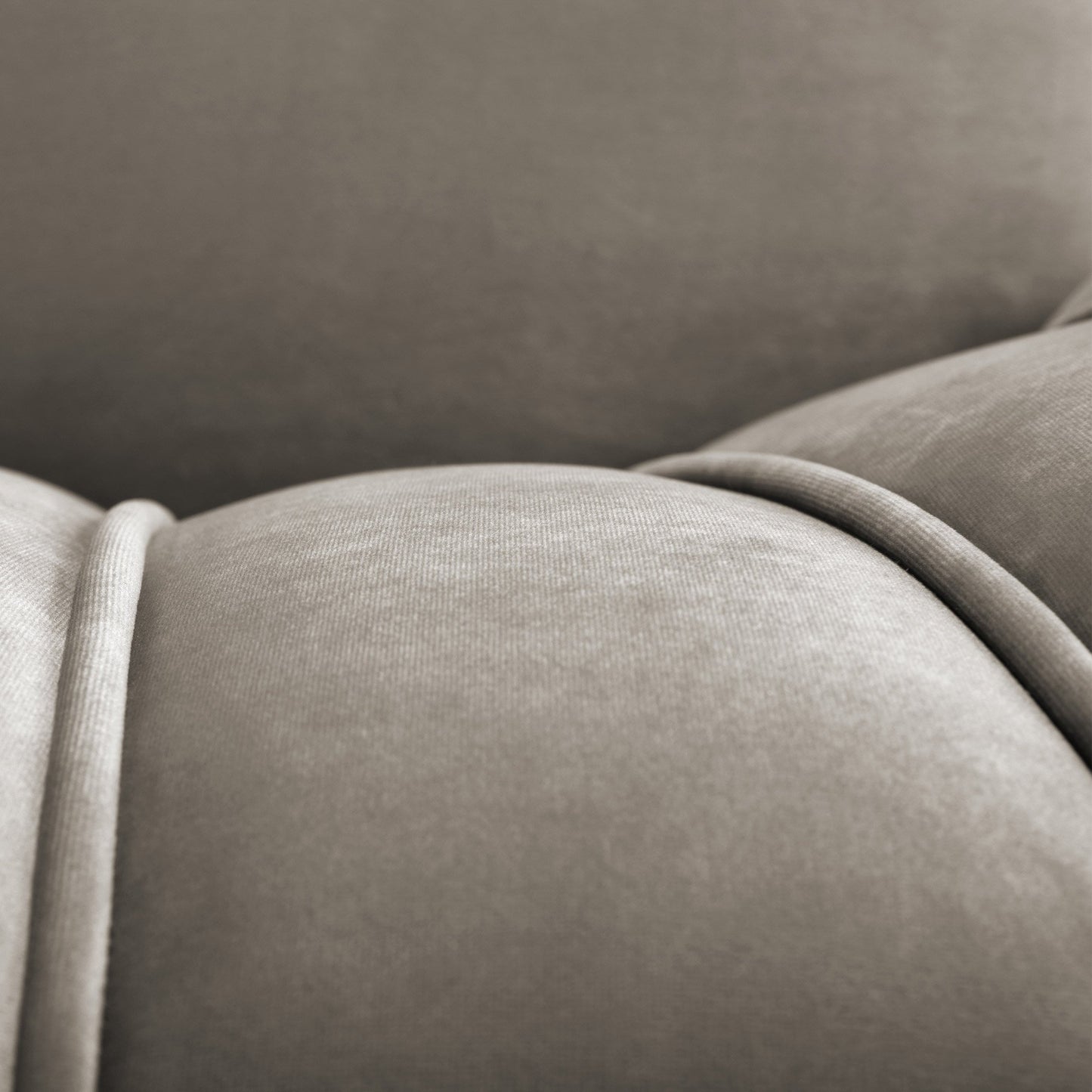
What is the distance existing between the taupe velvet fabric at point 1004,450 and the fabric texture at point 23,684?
215 mm

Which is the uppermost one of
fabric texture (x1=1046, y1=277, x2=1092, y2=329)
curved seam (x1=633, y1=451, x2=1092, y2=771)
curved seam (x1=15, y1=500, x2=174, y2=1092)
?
fabric texture (x1=1046, y1=277, x2=1092, y2=329)

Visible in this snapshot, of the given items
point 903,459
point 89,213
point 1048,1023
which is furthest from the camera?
point 89,213

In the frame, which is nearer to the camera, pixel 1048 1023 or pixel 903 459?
pixel 1048 1023

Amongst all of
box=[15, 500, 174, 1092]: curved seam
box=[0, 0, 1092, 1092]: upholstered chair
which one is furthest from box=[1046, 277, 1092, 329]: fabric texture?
box=[15, 500, 174, 1092]: curved seam

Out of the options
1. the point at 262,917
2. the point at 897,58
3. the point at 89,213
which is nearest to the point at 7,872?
the point at 262,917

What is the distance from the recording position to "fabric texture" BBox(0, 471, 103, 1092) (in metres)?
0.19

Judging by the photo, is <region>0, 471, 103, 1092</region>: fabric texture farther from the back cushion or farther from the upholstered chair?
the back cushion

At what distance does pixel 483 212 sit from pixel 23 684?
336 millimetres

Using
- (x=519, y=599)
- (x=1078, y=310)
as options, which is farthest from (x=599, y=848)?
(x=1078, y=310)

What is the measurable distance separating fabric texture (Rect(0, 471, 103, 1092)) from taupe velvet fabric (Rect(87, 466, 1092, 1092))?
0.02 m

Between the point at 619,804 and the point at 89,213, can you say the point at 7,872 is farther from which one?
the point at 89,213

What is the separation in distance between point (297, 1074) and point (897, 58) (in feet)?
1.60

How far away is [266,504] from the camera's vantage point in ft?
1.03

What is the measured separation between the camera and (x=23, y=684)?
0.22 meters
